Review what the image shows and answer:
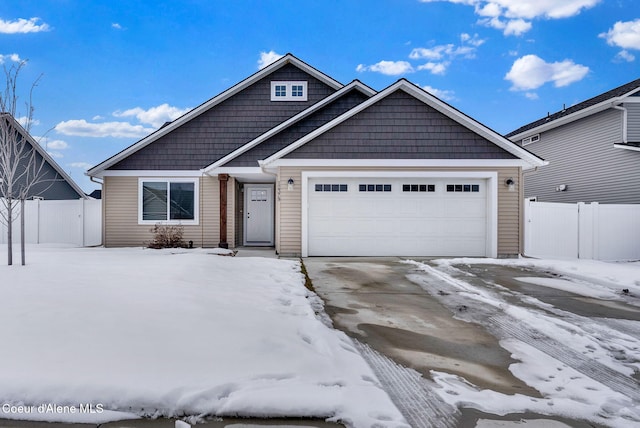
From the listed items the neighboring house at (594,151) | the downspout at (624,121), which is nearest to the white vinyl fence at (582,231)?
the neighboring house at (594,151)

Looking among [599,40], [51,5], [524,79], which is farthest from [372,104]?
[524,79]

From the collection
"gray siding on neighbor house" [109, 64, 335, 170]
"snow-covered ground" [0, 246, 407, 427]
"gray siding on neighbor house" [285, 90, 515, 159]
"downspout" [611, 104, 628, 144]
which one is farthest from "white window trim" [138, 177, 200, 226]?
"downspout" [611, 104, 628, 144]

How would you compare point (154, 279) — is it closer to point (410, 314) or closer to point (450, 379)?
point (410, 314)

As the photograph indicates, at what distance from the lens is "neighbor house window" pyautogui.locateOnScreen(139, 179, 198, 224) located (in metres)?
11.4

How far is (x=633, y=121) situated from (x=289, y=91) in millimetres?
12403

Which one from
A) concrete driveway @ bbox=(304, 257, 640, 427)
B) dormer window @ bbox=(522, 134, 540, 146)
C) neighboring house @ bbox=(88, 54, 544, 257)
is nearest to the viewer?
concrete driveway @ bbox=(304, 257, 640, 427)

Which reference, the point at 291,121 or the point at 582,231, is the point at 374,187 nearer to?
the point at 291,121

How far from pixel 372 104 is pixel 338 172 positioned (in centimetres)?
210

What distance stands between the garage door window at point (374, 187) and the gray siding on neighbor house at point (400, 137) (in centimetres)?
78

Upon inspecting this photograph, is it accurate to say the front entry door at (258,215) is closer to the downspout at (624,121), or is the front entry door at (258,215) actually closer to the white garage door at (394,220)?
→ the white garage door at (394,220)

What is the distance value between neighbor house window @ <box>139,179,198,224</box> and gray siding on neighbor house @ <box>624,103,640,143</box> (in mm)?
15352

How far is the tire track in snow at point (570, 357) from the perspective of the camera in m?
2.63

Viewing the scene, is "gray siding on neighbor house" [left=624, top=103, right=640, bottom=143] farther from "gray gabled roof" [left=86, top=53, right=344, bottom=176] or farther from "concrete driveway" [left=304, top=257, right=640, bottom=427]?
"gray gabled roof" [left=86, top=53, right=344, bottom=176]

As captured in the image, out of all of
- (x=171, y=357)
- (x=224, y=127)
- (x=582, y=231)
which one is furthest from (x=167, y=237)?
(x=582, y=231)
